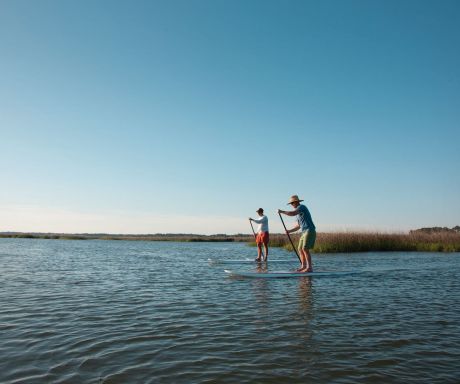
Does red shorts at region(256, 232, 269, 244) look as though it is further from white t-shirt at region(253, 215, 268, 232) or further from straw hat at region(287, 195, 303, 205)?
straw hat at region(287, 195, 303, 205)

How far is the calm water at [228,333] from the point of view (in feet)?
13.8

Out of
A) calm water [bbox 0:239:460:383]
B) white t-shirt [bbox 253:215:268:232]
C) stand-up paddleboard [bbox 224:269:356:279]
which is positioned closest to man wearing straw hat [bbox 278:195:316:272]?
stand-up paddleboard [bbox 224:269:356:279]

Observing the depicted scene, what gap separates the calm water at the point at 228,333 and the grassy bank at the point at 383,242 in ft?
55.4

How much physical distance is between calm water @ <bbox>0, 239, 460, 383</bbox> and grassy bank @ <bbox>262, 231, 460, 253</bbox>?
665 inches

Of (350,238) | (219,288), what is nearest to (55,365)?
(219,288)

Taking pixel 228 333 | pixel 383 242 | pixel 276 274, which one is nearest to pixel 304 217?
pixel 276 274

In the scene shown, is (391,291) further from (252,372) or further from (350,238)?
(350,238)

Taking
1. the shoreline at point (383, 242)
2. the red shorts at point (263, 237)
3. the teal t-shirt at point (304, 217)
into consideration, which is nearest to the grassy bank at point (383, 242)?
the shoreline at point (383, 242)

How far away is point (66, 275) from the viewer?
13.1m

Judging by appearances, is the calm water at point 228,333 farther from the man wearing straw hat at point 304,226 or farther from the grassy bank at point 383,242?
the grassy bank at point 383,242

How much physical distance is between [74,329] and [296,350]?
3.43m

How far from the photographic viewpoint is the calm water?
4.20m

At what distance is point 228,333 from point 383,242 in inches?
1036

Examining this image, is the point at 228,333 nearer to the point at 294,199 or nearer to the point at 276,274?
the point at 276,274
